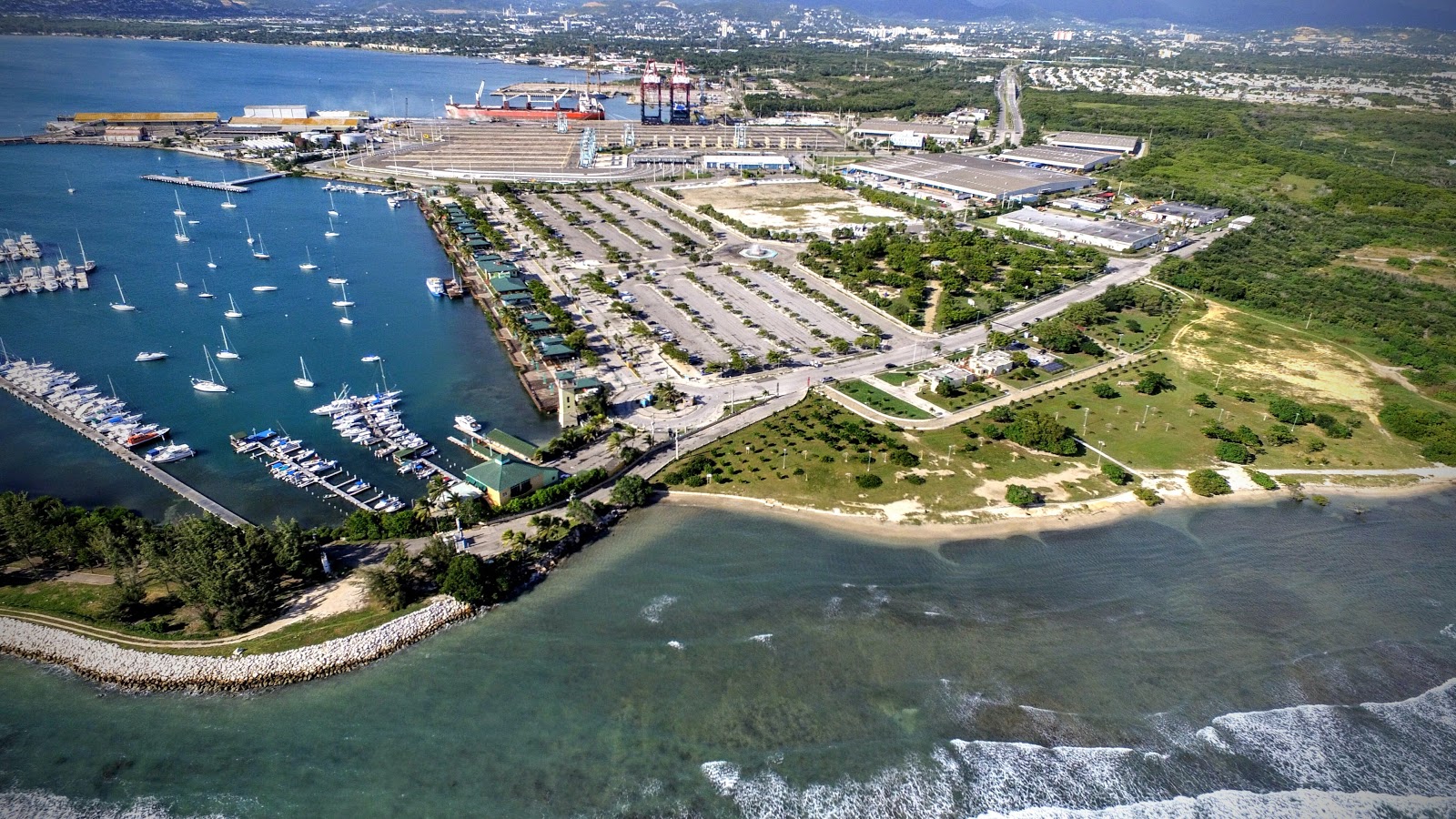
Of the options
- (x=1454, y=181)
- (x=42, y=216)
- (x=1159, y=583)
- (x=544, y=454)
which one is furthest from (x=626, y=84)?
(x=1159, y=583)

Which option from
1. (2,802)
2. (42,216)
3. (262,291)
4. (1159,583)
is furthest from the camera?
(42,216)

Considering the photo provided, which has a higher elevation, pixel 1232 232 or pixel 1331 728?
pixel 1232 232

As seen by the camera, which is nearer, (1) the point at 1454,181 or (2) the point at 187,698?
(2) the point at 187,698

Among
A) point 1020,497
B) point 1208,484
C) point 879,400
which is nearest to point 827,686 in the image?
point 1020,497

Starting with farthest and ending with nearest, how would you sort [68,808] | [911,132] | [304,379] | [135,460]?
[911,132]
[304,379]
[135,460]
[68,808]

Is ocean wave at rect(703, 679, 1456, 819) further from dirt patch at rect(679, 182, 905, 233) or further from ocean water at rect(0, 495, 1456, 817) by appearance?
dirt patch at rect(679, 182, 905, 233)

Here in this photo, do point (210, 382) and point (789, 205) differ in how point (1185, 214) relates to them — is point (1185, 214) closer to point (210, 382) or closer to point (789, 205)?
point (789, 205)

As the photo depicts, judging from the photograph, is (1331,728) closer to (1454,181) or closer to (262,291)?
(262,291)
